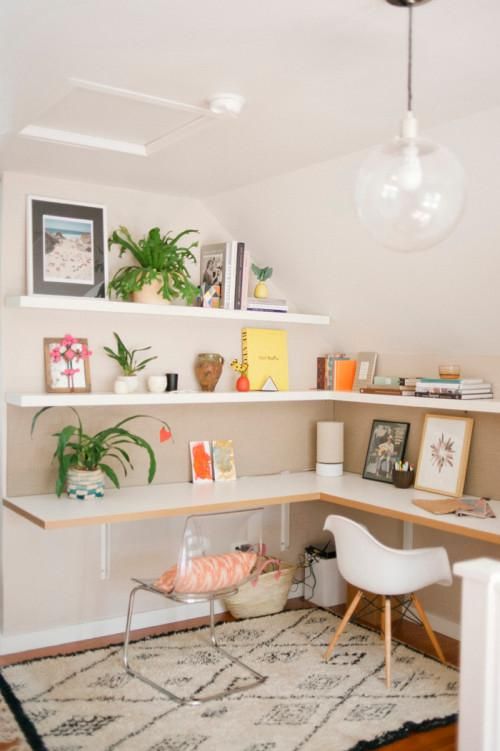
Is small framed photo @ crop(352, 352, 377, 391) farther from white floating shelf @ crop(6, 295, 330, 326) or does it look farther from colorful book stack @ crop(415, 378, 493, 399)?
colorful book stack @ crop(415, 378, 493, 399)

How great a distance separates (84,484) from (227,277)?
4.26ft

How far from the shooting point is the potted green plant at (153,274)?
376 cm

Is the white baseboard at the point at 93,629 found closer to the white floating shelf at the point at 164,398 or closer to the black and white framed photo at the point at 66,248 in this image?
the white floating shelf at the point at 164,398

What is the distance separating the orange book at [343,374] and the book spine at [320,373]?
9cm

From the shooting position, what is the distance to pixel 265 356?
4.36 meters

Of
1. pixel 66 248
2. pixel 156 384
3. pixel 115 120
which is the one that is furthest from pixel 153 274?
pixel 115 120

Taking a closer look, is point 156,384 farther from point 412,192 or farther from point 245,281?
point 412,192

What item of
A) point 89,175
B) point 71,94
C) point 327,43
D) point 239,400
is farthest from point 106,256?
point 327,43

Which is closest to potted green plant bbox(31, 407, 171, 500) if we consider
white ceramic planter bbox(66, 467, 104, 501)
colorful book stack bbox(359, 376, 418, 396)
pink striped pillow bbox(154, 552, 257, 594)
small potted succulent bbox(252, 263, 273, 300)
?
white ceramic planter bbox(66, 467, 104, 501)

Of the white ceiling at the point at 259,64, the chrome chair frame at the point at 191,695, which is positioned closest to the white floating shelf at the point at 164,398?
the chrome chair frame at the point at 191,695

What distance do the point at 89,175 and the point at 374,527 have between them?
2.48 metres

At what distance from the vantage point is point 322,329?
4.52 m

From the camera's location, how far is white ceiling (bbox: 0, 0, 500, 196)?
192 cm

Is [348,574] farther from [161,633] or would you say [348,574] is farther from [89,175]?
[89,175]
